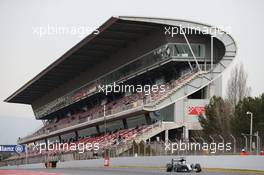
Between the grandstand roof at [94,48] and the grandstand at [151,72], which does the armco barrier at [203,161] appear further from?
the grandstand roof at [94,48]

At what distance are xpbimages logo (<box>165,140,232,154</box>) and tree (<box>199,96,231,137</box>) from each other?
41.0 feet

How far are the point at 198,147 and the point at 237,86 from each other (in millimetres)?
24155

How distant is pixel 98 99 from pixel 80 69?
545cm

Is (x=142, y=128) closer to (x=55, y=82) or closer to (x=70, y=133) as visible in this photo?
(x=70, y=133)

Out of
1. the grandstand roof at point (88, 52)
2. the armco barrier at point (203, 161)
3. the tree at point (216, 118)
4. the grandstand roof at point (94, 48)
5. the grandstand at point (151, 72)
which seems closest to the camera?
the armco barrier at point (203, 161)

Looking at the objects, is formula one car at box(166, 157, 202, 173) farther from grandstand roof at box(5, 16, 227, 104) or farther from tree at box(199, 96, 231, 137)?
grandstand roof at box(5, 16, 227, 104)

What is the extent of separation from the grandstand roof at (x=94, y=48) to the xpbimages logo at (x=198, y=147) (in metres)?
15.3

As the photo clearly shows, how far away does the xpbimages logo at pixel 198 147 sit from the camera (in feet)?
128

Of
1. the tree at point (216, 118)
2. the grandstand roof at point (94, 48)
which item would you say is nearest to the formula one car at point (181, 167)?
the tree at point (216, 118)

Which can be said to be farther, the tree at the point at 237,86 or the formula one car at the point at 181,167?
the tree at the point at 237,86

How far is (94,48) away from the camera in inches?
2749

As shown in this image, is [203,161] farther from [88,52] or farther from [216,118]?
[88,52]

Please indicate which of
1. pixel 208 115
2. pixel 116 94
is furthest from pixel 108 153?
pixel 116 94

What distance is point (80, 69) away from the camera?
84.6m
